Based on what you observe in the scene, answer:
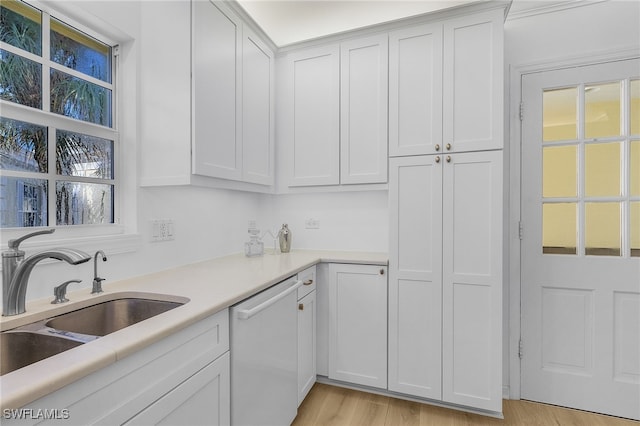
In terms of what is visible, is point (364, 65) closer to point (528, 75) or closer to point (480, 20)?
point (480, 20)

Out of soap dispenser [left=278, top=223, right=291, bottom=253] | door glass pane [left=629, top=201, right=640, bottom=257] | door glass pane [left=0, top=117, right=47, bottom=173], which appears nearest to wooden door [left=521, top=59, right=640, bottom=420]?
door glass pane [left=629, top=201, right=640, bottom=257]

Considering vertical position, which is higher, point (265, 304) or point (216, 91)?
point (216, 91)

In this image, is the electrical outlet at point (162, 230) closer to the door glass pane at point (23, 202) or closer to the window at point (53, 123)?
the window at point (53, 123)

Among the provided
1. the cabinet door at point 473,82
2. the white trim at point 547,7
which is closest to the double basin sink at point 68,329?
the cabinet door at point 473,82

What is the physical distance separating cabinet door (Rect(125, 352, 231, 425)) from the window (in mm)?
947

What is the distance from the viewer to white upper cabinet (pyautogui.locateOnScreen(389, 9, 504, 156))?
5.98 feet

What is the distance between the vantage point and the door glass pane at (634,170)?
190 centimetres

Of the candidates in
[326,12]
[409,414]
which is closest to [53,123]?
[326,12]

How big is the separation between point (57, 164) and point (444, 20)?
2245mm

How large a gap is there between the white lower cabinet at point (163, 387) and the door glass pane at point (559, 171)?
2.18 metres

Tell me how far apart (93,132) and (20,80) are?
310 millimetres

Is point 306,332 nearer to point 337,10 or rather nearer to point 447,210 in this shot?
point 447,210

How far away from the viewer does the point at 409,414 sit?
1914 mm

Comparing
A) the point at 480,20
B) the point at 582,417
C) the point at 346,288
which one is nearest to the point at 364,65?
the point at 480,20
